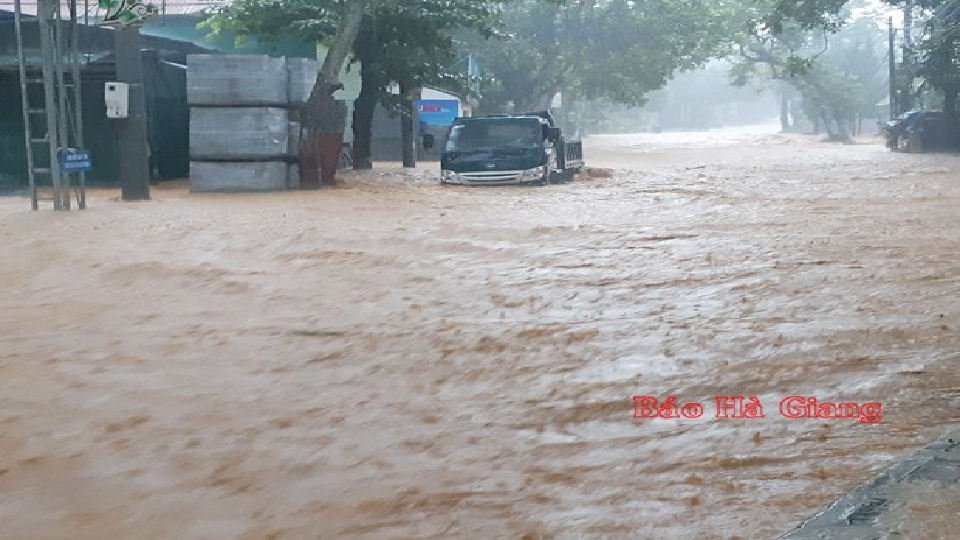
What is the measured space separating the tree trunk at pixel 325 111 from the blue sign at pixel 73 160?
598 cm

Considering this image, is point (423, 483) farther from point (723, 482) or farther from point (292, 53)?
point (292, 53)

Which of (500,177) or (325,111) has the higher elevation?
(325,111)

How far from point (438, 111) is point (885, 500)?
4311cm

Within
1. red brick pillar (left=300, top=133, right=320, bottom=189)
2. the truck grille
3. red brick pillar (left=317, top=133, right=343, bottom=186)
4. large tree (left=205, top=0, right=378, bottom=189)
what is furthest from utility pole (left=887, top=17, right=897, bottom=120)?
red brick pillar (left=300, top=133, right=320, bottom=189)

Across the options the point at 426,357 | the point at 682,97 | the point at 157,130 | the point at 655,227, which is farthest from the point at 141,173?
the point at 682,97

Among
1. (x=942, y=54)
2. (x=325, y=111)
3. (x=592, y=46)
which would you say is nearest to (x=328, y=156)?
(x=325, y=111)

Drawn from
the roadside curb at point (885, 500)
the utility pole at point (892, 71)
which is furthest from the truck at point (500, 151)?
the utility pole at point (892, 71)

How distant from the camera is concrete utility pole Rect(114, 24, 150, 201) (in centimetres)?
1955

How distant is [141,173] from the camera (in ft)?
66.6

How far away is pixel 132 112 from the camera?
19.7 m

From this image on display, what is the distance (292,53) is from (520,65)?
20.3 meters

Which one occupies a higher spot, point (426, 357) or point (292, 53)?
point (292, 53)
